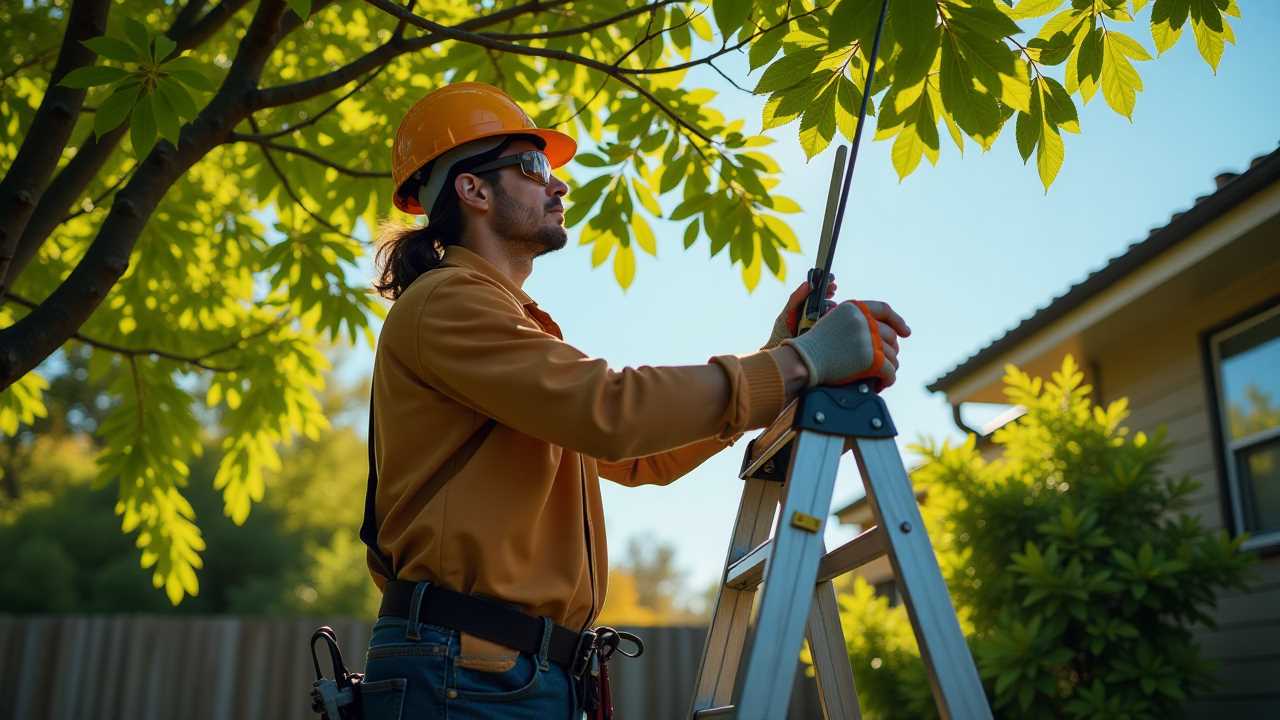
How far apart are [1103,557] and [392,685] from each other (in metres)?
4.79

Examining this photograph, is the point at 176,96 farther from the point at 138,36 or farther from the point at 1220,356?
the point at 1220,356

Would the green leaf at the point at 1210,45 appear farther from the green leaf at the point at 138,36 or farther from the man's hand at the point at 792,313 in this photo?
the green leaf at the point at 138,36

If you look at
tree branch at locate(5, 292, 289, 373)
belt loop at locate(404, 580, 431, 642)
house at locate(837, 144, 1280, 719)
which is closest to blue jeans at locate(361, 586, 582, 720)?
belt loop at locate(404, 580, 431, 642)

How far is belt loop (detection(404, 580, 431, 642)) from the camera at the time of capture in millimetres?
2062

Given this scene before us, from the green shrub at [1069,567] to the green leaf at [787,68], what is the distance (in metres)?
3.65

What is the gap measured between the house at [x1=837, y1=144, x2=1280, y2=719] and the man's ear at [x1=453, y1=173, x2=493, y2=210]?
13.9ft

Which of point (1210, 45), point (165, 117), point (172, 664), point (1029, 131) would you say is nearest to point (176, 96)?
point (165, 117)

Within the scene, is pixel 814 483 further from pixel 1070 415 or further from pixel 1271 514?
pixel 1271 514

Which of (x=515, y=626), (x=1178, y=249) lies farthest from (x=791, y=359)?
(x=1178, y=249)

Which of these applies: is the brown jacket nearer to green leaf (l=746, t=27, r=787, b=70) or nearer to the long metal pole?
the long metal pole

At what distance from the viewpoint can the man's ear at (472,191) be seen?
2664 mm

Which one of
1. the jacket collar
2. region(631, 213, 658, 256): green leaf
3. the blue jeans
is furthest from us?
region(631, 213, 658, 256): green leaf

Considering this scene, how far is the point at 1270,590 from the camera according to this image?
19.8 ft

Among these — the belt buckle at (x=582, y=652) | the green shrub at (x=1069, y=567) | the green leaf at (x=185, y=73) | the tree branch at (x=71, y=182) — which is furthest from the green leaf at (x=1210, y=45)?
the green shrub at (x=1069, y=567)
